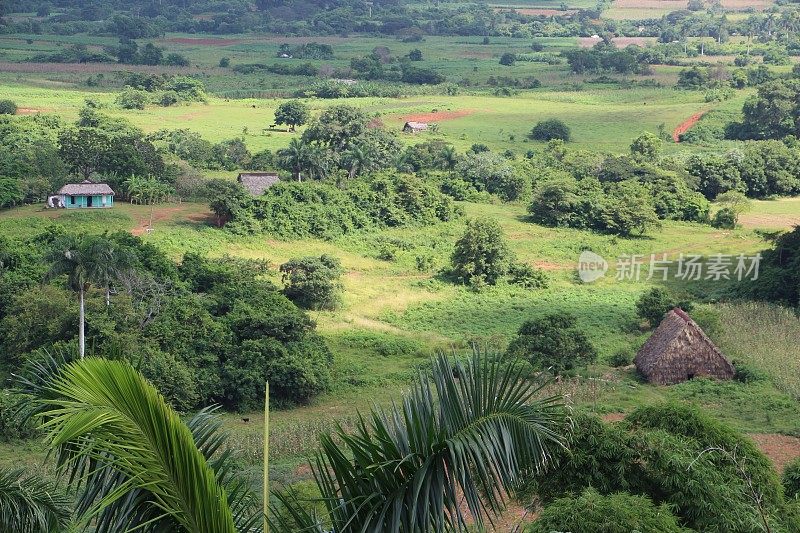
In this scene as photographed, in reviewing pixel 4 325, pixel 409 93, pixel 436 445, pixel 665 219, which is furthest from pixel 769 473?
pixel 409 93

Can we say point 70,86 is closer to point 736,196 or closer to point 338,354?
point 736,196

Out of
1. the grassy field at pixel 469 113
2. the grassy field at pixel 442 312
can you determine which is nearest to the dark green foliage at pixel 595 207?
the grassy field at pixel 442 312

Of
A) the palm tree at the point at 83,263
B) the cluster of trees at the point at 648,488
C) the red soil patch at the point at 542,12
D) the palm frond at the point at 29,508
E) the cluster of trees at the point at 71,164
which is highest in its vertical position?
the palm frond at the point at 29,508

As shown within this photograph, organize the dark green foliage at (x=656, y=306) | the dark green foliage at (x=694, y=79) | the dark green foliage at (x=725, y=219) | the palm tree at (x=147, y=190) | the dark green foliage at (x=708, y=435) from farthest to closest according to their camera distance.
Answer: the dark green foliage at (x=694, y=79), the dark green foliage at (x=725, y=219), the palm tree at (x=147, y=190), the dark green foliage at (x=656, y=306), the dark green foliage at (x=708, y=435)

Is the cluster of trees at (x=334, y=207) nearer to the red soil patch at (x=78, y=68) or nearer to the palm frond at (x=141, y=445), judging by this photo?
the palm frond at (x=141, y=445)

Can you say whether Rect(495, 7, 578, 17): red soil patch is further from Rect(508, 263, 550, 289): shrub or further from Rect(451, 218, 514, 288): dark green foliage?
Rect(451, 218, 514, 288): dark green foliage

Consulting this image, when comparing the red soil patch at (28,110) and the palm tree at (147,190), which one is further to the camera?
the red soil patch at (28,110)
